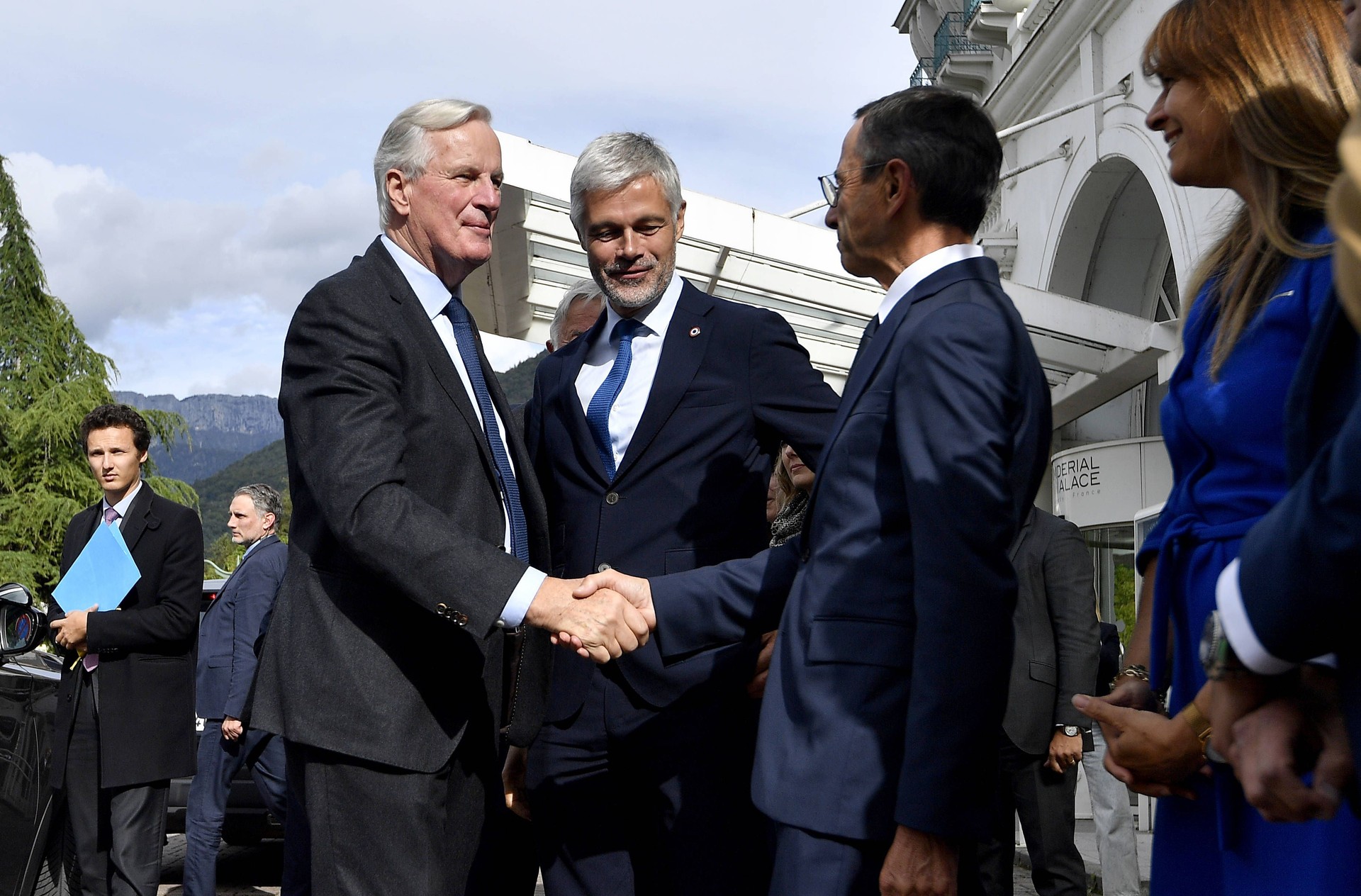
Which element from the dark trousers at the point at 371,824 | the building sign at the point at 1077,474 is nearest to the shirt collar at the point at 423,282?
the dark trousers at the point at 371,824

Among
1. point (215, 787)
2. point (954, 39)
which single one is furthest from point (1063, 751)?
point (954, 39)

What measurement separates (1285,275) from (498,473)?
171cm

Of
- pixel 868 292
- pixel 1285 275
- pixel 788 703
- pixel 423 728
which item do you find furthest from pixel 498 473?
pixel 868 292

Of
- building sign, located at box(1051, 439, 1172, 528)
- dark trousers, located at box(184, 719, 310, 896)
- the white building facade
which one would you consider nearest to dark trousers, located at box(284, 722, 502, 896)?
dark trousers, located at box(184, 719, 310, 896)

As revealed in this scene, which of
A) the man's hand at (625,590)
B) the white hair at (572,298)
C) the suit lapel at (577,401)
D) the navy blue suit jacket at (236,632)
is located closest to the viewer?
the man's hand at (625,590)

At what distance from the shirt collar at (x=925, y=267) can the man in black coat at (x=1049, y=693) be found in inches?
122

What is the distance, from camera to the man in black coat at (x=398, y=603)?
274cm

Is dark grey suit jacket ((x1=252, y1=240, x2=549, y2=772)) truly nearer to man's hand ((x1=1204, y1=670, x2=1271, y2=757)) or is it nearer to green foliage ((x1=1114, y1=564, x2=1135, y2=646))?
man's hand ((x1=1204, y1=670, x2=1271, y2=757))

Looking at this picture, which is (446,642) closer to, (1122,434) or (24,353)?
(1122,434)

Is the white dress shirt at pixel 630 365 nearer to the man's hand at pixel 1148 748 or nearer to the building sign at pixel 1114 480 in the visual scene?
the man's hand at pixel 1148 748

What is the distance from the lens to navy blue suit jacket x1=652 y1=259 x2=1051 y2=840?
2.11 m

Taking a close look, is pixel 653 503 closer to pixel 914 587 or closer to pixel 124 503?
pixel 914 587

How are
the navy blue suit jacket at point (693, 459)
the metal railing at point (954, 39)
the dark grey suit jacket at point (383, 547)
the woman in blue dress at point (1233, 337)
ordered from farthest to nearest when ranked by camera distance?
the metal railing at point (954, 39) < the navy blue suit jacket at point (693, 459) < the dark grey suit jacket at point (383, 547) < the woman in blue dress at point (1233, 337)

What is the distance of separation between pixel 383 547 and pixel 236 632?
16.4 ft
